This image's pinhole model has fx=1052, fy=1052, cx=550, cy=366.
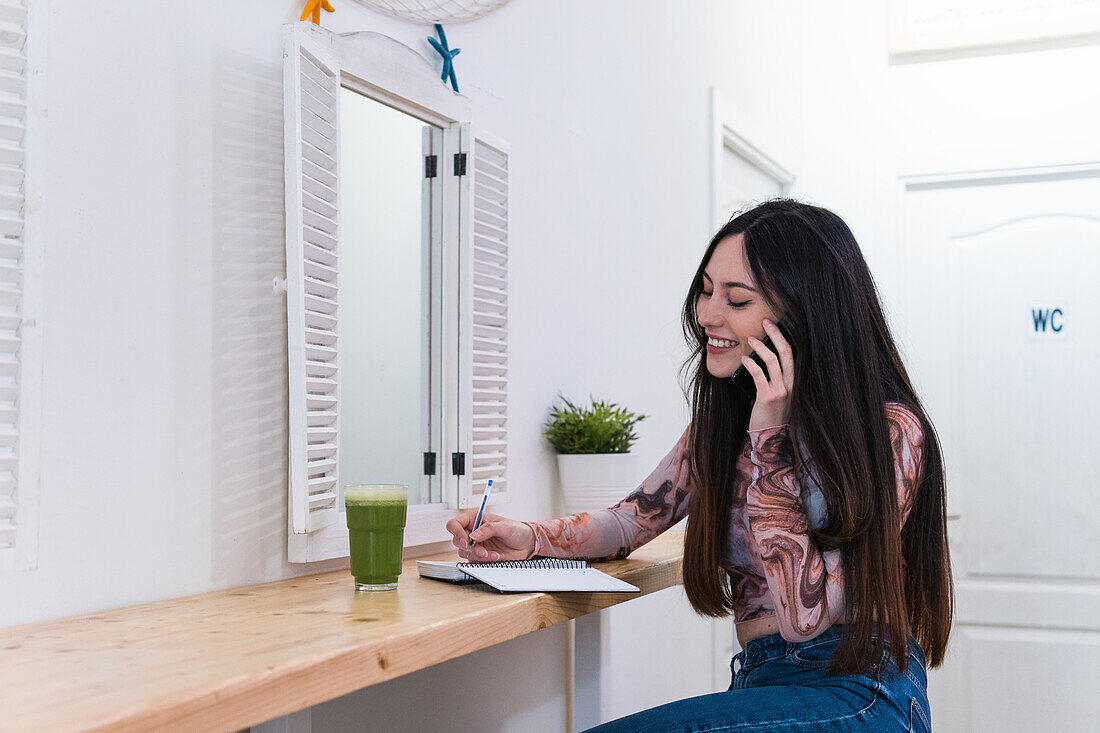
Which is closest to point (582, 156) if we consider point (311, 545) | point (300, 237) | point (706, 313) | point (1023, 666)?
point (706, 313)

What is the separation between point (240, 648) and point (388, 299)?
31.8 inches

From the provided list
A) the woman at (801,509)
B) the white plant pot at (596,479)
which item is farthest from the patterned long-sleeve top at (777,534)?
the white plant pot at (596,479)

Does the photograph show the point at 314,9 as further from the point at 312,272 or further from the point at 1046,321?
the point at 1046,321

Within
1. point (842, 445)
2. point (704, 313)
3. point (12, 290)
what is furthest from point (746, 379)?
point (12, 290)

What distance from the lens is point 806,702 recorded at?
3.87 feet

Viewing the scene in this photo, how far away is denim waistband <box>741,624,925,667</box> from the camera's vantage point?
4.11 feet

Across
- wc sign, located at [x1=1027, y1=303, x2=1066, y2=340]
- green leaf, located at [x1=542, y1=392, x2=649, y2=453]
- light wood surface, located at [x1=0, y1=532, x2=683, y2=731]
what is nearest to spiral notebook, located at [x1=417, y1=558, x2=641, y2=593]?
light wood surface, located at [x1=0, y1=532, x2=683, y2=731]

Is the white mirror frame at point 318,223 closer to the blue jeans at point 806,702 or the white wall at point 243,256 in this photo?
the white wall at point 243,256

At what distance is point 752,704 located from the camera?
1188 mm

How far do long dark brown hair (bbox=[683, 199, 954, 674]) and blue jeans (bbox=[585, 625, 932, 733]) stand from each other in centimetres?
3

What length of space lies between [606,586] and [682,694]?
1.44 meters

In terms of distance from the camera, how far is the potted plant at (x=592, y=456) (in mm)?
1929

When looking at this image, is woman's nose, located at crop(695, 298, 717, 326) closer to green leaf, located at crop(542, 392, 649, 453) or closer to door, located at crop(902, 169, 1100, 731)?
green leaf, located at crop(542, 392, 649, 453)

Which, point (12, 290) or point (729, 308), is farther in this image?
point (729, 308)
